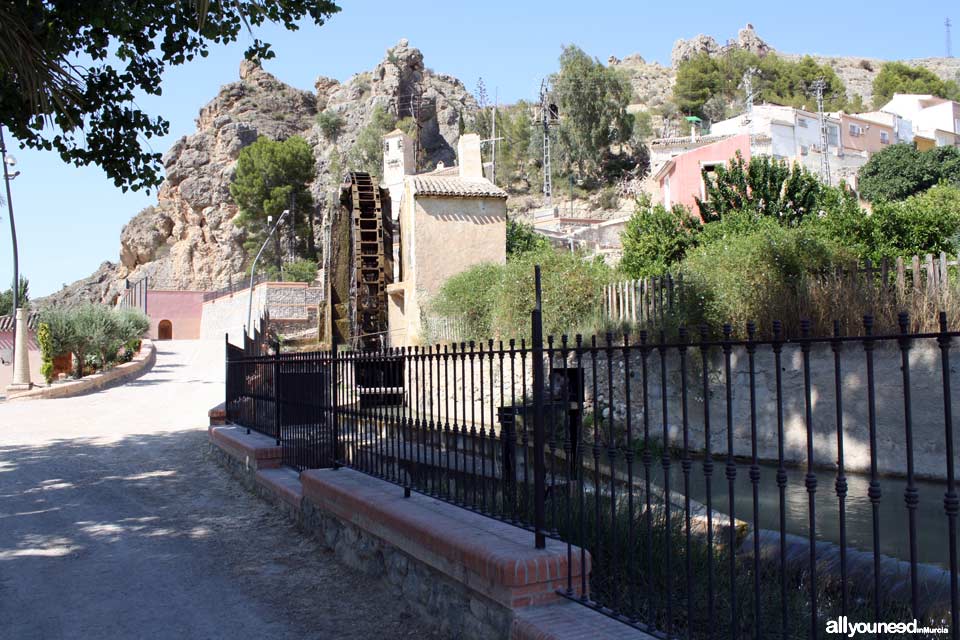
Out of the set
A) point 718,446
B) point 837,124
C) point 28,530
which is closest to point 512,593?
point 28,530

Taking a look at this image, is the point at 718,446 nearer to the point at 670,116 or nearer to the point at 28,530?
the point at 28,530

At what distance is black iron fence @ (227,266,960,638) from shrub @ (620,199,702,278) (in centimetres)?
1064

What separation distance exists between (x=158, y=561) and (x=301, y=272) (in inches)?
1802

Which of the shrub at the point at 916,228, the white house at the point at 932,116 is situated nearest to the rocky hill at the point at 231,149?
the white house at the point at 932,116

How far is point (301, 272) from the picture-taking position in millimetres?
50406

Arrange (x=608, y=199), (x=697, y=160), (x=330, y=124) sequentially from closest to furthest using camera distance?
(x=697, y=160), (x=608, y=199), (x=330, y=124)

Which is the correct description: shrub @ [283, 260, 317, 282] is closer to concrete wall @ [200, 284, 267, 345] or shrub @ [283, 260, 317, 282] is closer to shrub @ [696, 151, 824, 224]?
concrete wall @ [200, 284, 267, 345]

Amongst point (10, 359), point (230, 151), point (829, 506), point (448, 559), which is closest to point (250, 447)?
point (448, 559)

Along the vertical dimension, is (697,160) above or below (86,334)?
above

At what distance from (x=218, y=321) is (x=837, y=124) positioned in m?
40.5

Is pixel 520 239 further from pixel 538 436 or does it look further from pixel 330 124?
pixel 330 124

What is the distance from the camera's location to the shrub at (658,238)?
24.6 metres

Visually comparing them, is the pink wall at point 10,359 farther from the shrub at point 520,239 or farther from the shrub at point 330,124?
the shrub at point 330,124

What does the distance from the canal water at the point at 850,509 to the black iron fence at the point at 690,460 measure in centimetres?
4
